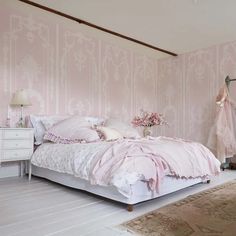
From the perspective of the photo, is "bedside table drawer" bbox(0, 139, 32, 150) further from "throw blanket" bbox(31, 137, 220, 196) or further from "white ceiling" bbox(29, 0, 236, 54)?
"white ceiling" bbox(29, 0, 236, 54)

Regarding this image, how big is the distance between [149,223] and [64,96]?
9.40 feet

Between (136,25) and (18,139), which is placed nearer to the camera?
(18,139)

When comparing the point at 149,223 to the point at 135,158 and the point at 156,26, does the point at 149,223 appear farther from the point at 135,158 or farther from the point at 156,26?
the point at 156,26

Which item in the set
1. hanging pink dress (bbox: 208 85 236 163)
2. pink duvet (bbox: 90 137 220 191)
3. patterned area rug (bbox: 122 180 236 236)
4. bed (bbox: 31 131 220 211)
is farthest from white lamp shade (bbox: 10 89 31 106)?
hanging pink dress (bbox: 208 85 236 163)

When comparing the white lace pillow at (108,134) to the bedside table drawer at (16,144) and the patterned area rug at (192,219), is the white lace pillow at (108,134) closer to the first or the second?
the bedside table drawer at (16,144)

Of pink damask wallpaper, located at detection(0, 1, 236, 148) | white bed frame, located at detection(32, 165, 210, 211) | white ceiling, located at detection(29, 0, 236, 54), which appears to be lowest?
white bed frame, located at detection(32, 165, 210, 211)

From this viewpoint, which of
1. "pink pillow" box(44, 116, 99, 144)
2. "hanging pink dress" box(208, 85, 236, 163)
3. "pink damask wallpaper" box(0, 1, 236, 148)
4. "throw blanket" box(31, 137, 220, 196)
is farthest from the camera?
"hanging pink dress" box(208, 85, 236, 163)

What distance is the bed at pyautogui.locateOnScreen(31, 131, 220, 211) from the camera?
228cm

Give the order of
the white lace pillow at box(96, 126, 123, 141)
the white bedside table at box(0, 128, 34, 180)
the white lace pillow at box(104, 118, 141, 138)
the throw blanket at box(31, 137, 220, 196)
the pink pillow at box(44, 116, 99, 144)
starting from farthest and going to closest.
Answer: the white lace pillow at box(104, 118, 141, 138) < the white lace pillow at box(96, 126, 123, 141) < the pink pillow at box(44, 116, 99, 144) < the white bedside table at box(0, 128, 34, 180) < the throw blanket at box(31, 137, 220, 196)

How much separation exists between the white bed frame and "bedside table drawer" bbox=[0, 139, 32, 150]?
0.41 m

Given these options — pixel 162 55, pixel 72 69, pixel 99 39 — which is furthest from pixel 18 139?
pixel 162 55

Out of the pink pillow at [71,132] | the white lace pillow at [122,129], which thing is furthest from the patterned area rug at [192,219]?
the white lace pillow at [122,129]

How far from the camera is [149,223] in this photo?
1.96m

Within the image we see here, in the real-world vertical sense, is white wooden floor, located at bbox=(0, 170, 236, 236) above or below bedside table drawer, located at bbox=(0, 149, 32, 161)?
below
